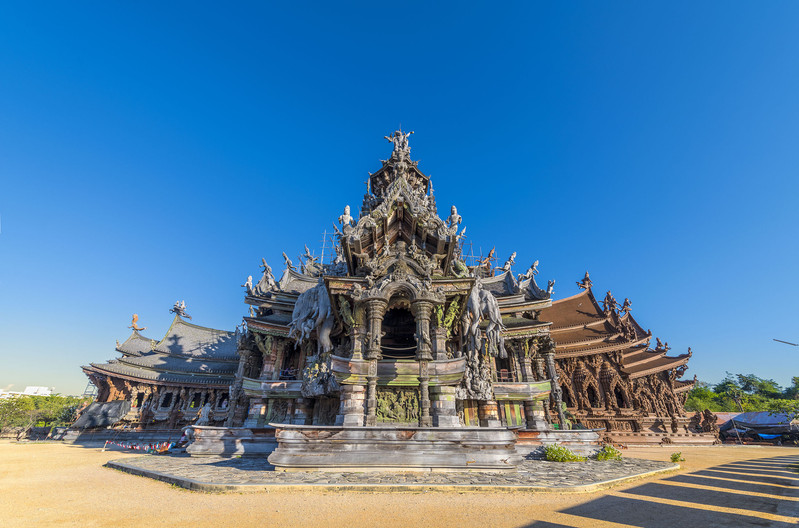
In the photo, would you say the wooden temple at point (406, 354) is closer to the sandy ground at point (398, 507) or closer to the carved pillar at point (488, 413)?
the carved pillar at point (488, 413)

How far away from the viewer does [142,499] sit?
5.99m

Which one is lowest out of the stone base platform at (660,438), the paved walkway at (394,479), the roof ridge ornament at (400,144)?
the stone base platform at (660,438)

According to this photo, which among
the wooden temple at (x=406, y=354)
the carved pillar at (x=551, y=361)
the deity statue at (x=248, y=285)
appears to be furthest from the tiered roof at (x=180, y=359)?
the carved pillar at (x=551, y=361)

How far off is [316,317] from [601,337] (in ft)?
71.3

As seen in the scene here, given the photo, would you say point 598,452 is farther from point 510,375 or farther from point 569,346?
point 569,346

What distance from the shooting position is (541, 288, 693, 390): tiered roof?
23.8 metres

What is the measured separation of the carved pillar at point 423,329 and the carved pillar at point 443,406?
1.19 meters

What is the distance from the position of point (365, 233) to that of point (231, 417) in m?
12.7

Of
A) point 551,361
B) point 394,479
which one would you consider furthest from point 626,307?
point 394,479

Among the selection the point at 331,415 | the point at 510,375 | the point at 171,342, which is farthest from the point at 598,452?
the point at 171,342

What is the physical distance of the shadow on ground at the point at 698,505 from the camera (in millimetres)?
4648

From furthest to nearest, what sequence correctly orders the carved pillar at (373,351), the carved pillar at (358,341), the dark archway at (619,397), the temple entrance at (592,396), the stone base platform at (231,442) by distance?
the dark archway at (619,397) → the temple entrance at (592,396) → the stone base platform at (231,442) → the carved pillar at (358,341) → the carved pillar at (373,351)

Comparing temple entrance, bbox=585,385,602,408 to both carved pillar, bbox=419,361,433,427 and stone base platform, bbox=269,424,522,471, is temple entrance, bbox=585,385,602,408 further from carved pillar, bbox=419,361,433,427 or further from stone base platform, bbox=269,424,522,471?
stone base platform, bbox=269,424,522,471

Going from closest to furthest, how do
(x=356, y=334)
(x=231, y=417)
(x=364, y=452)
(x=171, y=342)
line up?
(x=364, y=452)
(x=356, y=334)
(x=231, y=417)
(x=171, y=342)
